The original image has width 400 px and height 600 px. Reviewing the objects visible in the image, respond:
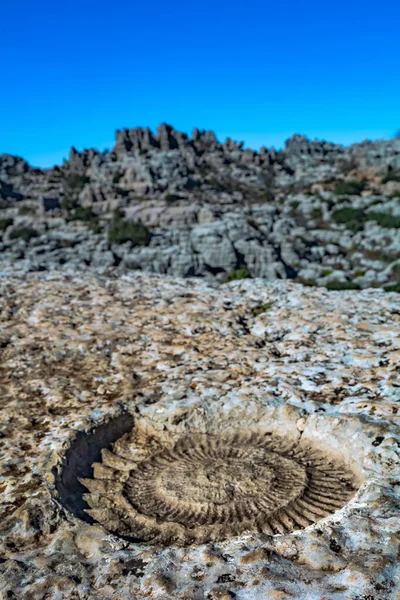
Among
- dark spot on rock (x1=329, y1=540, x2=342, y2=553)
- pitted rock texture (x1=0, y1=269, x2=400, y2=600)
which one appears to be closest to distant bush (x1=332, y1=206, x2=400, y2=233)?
pitted rock texture (x1=0, y1=269, x2=400, y2=600)

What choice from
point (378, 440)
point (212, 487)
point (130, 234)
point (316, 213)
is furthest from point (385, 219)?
point (212, 487)

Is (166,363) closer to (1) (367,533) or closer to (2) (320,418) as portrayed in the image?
(2) (320,418)

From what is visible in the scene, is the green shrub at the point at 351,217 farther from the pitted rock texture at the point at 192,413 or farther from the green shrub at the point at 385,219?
the pitted rock texture at the point at 192,413

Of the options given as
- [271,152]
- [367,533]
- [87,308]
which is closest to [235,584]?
[367,533]

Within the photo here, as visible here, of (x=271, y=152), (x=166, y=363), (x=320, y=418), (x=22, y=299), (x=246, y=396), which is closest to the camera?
(x=320, y=418)

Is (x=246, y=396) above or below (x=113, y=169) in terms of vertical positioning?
below

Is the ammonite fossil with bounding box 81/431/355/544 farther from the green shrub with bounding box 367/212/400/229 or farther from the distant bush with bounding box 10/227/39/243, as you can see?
the green shrub with bounding box 367/212/400/229
